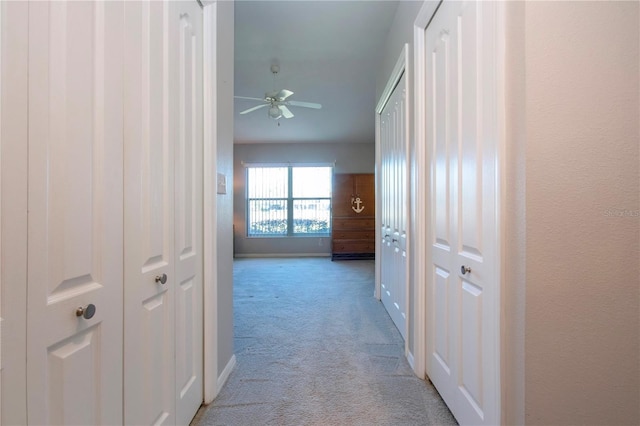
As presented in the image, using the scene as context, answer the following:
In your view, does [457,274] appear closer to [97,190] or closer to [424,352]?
[424,352]

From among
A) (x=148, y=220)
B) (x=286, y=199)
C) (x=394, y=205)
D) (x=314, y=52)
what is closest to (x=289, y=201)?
(x=286, y=199)

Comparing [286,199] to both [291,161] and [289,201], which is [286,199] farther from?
[291,161]

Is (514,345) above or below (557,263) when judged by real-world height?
below

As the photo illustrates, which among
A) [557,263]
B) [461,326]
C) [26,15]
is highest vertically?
[26,15]

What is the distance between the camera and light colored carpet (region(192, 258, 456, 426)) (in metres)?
1.56

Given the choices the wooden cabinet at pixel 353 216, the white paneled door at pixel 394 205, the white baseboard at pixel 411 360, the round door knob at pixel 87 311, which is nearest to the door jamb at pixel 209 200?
the round door knob at pixel 87 311

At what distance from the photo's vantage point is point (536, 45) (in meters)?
1.01

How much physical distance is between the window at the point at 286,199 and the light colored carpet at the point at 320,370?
12.1 feet

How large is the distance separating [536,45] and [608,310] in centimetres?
88

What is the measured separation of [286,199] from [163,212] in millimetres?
6136

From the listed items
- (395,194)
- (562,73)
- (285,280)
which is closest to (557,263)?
(562,73)

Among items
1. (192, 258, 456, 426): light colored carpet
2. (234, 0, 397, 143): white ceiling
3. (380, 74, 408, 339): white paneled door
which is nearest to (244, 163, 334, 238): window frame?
(234, 0, 397, 143): white ceiling

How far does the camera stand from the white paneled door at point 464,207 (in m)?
1.16

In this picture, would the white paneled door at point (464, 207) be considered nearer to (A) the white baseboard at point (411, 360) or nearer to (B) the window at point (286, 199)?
(A) the white baseboard at point (411, 360)
